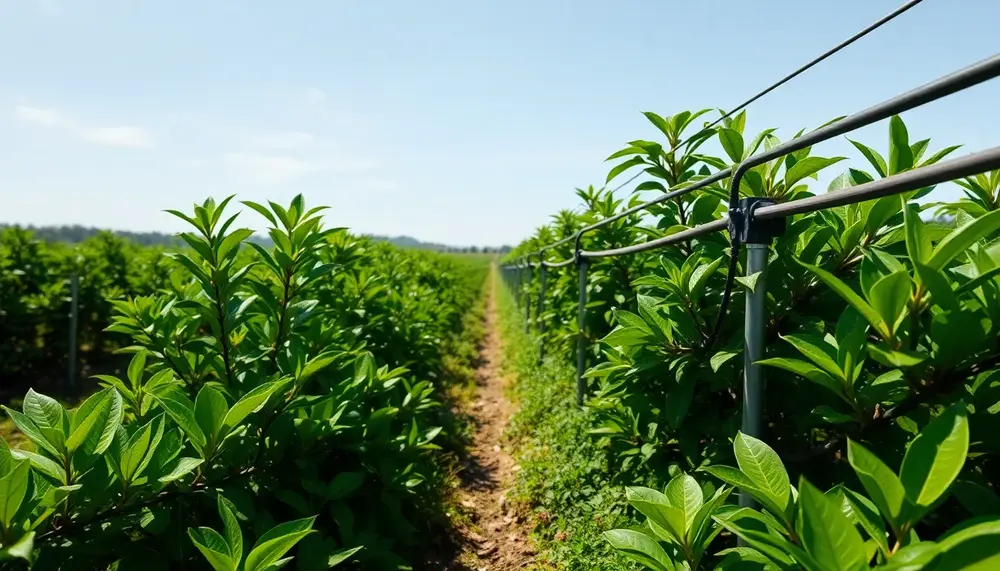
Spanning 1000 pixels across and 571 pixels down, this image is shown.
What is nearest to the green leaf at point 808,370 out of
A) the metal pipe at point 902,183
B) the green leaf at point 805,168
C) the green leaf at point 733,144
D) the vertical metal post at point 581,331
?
the metal pipe at point 902,183

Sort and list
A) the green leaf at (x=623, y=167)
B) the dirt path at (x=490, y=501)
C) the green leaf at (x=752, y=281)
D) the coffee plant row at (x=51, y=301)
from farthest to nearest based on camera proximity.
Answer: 1. the coffee plant row at (x=51, y=301)
2. the dirt path at (x=490, y=501)
3. the green leaf at (x=623, y=167)
4. the green leaf at (x=752, y=281)

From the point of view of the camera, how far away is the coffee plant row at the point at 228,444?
Answer: 1719 millimetres

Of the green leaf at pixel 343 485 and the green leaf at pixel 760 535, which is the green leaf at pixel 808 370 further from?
the green leaf at pixel 343 485

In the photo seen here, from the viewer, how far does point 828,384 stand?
4.64 ft

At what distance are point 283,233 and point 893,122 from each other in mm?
2403

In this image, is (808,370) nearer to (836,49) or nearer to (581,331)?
(836,49)

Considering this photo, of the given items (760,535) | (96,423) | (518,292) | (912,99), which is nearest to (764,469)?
(760,535)

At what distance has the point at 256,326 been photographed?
2.91 meters

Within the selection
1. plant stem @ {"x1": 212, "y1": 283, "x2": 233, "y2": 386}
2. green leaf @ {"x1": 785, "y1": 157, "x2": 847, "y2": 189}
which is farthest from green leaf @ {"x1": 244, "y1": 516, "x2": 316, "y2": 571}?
green leaf @ {"x1": 785, "y1": 157, "x2": 847, "y2": 189}

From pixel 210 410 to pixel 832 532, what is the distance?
1786 mm

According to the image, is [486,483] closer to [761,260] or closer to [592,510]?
[592,510]

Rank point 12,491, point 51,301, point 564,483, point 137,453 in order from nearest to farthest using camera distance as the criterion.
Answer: point 12,491 < point 137,453 < point 564,483 < point 51,301

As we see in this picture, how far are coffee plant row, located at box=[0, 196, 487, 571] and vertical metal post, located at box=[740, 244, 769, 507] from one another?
1.37 metres

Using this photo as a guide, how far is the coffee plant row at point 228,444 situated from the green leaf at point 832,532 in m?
1.28
